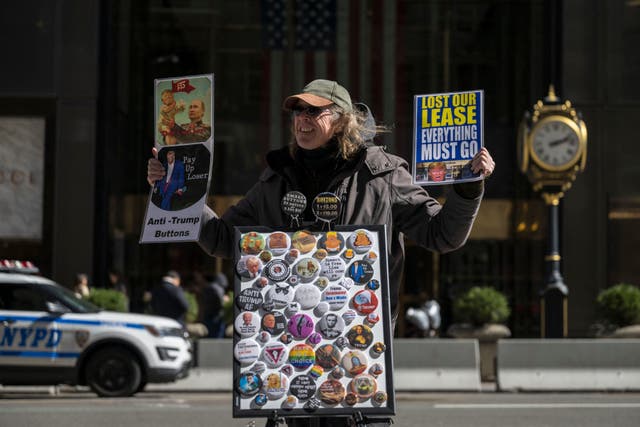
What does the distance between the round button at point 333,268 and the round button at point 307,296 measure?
0.24 ft

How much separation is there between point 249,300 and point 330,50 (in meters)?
22.3

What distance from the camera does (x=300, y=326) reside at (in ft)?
14.1

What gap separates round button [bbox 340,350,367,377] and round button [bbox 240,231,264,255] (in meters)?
0.54

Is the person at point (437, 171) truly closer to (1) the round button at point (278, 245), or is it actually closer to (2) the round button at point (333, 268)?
(2) the round button at point (333, 268)

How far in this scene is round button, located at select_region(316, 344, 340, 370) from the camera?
13.9ft

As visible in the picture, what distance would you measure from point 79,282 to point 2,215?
Answer: 5.38 meters

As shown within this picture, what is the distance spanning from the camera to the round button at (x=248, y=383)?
4227 mm

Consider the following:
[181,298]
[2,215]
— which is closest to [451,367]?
[181,298]

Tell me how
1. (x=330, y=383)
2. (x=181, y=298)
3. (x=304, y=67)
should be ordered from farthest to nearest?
(x=304, y=67) < (x=181, y=298) < (x=330, y=383)

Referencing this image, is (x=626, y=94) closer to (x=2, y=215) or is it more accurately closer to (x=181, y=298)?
(x=181, y=298)

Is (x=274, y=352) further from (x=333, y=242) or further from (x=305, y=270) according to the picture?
(x=333, y=242)

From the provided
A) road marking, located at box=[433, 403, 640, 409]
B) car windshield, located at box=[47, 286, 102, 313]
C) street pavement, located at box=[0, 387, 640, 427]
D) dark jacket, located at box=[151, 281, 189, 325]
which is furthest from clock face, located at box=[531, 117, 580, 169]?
car windshield, located at box=[47, 286, 102, 313]

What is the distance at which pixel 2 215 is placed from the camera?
24328 millimetres

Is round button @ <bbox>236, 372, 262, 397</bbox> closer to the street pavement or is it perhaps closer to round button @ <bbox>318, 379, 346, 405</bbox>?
round button @ <bbox>318, 379, 346, 405</bbox>
